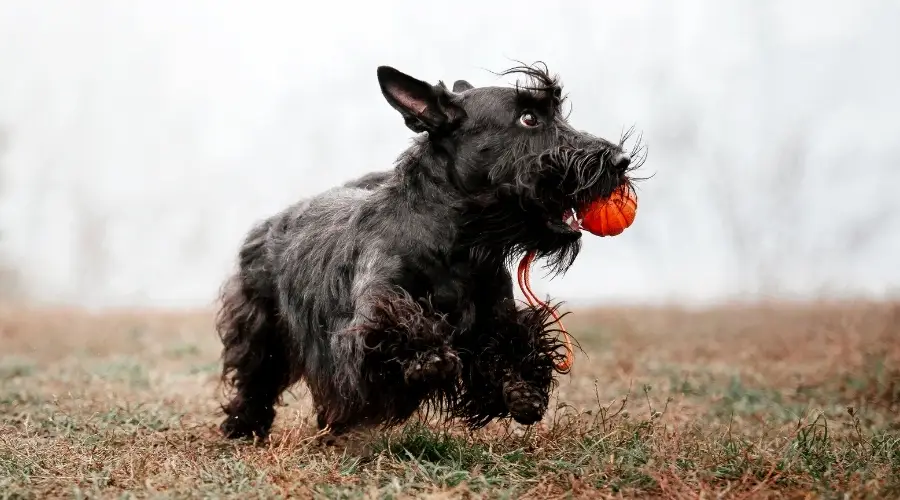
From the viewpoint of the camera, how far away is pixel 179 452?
16.9ft

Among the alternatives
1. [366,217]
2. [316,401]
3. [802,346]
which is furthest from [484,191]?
[802,346]

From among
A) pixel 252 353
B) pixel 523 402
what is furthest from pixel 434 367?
pixel 252 353

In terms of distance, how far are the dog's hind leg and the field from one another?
0.65ft

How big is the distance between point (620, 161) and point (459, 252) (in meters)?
0.96

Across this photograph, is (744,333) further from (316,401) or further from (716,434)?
(316,401)

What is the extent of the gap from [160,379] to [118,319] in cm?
834

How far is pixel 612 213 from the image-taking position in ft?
15.7

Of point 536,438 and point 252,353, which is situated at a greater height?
point 252,353

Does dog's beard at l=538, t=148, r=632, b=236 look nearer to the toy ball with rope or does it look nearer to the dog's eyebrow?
the toy ball with rope

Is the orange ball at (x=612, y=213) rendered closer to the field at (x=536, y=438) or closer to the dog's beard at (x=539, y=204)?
the dog's beard at (x=539, y=204)

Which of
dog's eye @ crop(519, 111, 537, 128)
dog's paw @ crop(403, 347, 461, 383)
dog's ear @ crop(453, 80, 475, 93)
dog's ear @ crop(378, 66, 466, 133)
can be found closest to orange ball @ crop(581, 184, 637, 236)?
dog's eye @ crop(519, 111, 537, 128)

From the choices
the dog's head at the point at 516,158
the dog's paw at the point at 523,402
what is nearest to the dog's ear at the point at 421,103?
the dog's head at the point at 516,158

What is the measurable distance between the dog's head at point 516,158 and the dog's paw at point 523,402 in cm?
72

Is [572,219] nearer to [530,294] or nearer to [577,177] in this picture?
[577,177]
